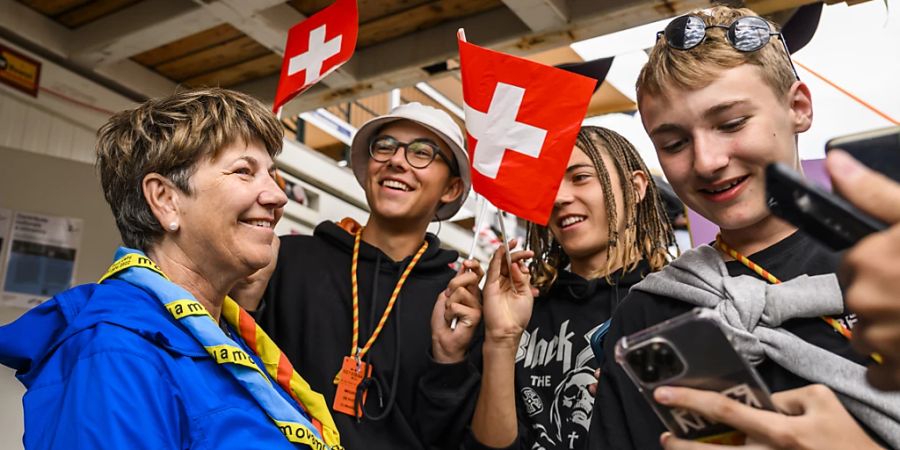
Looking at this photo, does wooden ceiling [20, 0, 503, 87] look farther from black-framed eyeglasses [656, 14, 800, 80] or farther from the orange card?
black-framed eyeglasses [656, 14, 800, 80]

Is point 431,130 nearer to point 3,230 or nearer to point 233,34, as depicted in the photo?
point 233,34

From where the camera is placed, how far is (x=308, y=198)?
5.27 m

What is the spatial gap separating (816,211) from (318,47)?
226cm

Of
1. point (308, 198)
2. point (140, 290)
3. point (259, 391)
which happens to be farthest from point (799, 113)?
point (308, 198)

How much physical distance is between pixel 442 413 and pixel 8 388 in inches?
87.7

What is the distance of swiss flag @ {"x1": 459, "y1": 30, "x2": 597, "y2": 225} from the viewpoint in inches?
80.2

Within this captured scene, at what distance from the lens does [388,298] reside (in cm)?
235

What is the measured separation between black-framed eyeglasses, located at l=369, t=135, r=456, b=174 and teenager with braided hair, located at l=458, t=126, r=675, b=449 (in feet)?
1.32

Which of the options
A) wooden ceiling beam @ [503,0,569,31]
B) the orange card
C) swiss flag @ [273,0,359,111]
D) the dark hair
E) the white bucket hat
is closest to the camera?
the dark hair

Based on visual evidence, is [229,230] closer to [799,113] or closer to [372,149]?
[372,149]

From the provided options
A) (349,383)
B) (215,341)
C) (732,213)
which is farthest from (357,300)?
(732,213)

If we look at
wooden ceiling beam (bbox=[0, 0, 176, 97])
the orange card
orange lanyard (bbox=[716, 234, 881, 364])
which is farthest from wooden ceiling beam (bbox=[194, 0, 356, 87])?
orange lanyard (bbox=[716, 234, 881, 364])

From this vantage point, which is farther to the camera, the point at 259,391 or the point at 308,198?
the point at 308,198

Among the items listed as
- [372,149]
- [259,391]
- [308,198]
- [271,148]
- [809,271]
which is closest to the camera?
[809,271]
